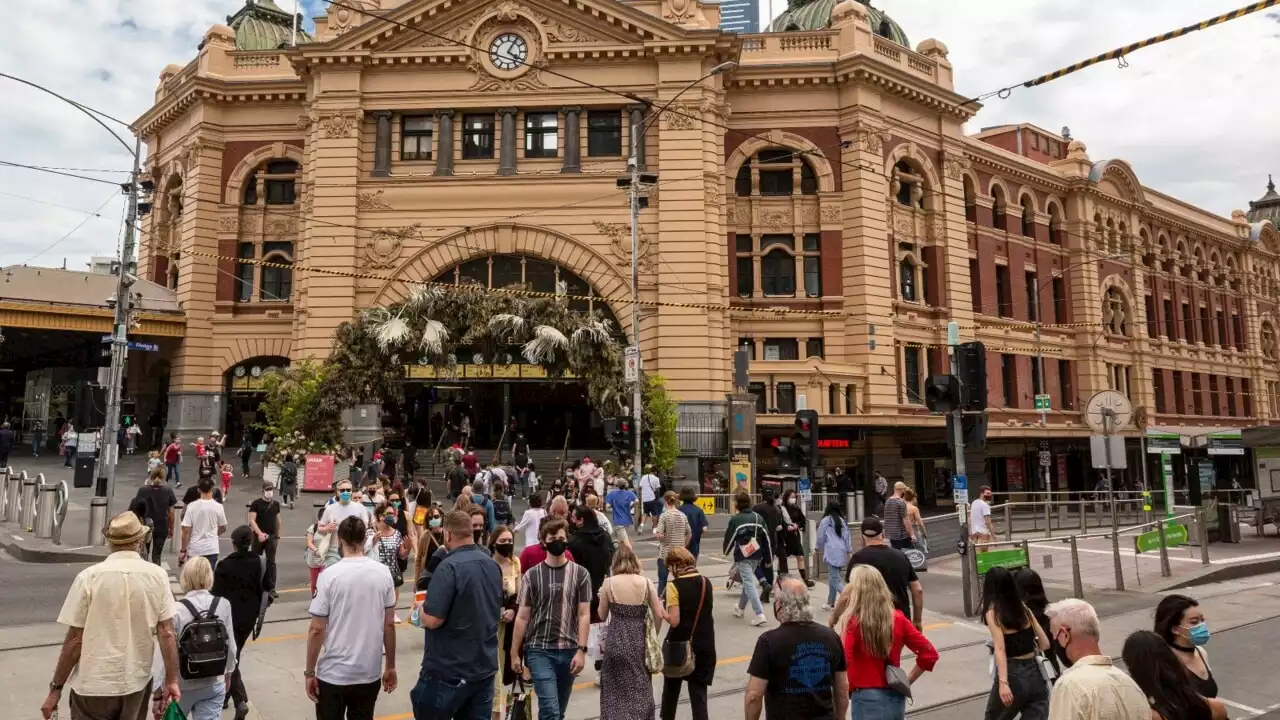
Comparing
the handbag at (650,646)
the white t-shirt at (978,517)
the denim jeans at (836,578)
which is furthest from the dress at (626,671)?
the white t-shirt at (978,517)

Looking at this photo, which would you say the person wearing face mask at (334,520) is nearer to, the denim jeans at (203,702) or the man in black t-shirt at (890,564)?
the denim jeans at (203,702)

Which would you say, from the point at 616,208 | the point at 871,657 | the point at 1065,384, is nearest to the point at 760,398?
the point at 616,208

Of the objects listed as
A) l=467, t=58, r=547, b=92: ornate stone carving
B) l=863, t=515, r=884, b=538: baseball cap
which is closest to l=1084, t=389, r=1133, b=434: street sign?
l=863, t=515, r=884, b=538: baseball cap

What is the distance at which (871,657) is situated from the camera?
565 centimetres

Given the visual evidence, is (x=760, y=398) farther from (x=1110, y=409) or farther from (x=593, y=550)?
(x=593, y=550)

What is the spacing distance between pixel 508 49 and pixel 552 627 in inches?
1293

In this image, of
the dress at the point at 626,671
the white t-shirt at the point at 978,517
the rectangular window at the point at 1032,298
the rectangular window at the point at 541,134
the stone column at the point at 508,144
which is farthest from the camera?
the rectangular window at the point at 1032,298

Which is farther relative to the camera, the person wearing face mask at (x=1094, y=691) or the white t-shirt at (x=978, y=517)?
the white t-shirt at (x=978, y=517)

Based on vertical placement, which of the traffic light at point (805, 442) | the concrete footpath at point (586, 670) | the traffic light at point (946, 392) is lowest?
the concrete footpath at point (586, 670)

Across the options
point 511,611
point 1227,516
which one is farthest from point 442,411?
point 511,611

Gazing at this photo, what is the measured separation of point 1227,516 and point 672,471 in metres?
16.9

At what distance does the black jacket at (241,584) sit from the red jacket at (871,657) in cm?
506

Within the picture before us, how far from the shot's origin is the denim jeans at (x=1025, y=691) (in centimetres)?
605

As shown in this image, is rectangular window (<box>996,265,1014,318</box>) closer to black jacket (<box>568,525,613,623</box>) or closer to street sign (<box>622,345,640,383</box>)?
street sign (<box>622,345,640,383</box>)
